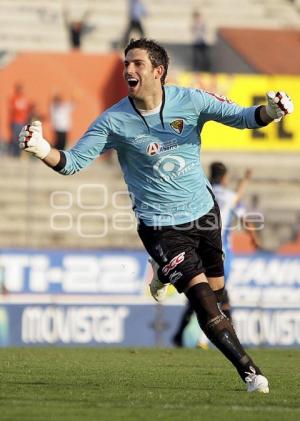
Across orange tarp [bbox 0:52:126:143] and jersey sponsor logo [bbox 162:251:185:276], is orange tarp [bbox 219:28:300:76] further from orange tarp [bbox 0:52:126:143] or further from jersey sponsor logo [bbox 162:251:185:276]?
jersey sponsor logo [bbox 162:251:185:276]

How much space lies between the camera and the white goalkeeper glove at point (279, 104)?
1009 cm

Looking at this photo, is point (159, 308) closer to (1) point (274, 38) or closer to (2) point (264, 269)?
(2) point (264, 269)

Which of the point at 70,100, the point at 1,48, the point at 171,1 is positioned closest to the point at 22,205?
the point at 70,100

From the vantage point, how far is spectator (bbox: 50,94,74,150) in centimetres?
2997

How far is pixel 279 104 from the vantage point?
33.1 feet

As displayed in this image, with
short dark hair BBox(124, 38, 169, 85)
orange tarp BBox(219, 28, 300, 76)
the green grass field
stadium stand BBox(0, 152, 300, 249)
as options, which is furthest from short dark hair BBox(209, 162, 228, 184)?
orange tarp BBox(219, 28, 300, 76)

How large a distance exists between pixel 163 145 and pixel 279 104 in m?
1.03

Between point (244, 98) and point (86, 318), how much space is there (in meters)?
11.4

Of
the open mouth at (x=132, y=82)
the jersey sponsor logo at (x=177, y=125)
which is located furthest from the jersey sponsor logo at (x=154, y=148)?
the open mouth at (x=132, y=82)

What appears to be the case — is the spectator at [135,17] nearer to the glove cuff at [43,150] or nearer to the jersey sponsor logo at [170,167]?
the jersey sponsor logo at [170,167]

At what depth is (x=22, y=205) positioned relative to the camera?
28.8 m

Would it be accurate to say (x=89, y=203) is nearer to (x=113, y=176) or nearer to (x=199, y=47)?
(x=113, y=176)

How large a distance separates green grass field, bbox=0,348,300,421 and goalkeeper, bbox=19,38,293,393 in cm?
79

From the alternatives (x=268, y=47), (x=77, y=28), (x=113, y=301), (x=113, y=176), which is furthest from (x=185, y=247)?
(x=77, y=28)
